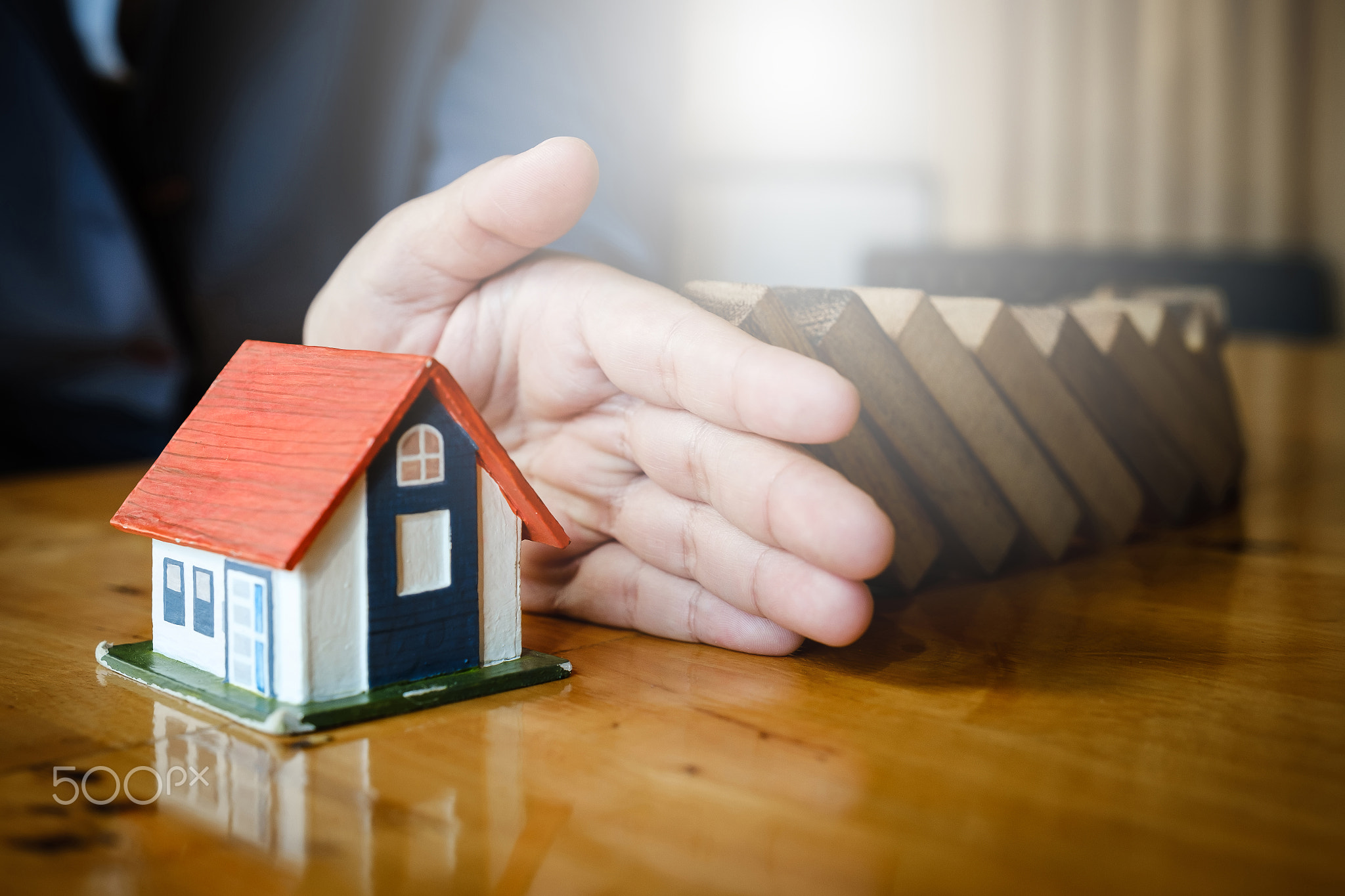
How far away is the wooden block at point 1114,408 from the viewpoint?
0.57 m

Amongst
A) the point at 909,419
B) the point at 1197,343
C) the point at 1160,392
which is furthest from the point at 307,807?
the point at 1197,343

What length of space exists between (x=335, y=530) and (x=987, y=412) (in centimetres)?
32

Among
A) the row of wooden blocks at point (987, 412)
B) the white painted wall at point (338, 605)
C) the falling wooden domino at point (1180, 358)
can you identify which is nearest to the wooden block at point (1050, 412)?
the row of wooden blocks at point (987, 412)

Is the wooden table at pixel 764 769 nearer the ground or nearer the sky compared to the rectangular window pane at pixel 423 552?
nearer the ground

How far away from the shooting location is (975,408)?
511mm

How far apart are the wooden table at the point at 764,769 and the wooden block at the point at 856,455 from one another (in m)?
0.03

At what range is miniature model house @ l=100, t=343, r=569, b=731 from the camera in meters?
0.34

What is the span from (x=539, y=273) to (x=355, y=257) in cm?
11

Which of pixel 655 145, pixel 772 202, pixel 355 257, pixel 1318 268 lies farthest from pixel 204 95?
pixel 1318 268

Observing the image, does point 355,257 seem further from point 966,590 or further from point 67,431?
point 67,431

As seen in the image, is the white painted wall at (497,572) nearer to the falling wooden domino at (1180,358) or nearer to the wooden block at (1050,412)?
the wooden block at (1050,412)

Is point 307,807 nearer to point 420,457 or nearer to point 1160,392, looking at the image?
point 420,457

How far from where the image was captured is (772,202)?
4.13 meters

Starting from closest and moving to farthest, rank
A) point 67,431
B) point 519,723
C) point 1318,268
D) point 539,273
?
point 519,723 → point 539,273 → point 67,431 → point 1318,268
